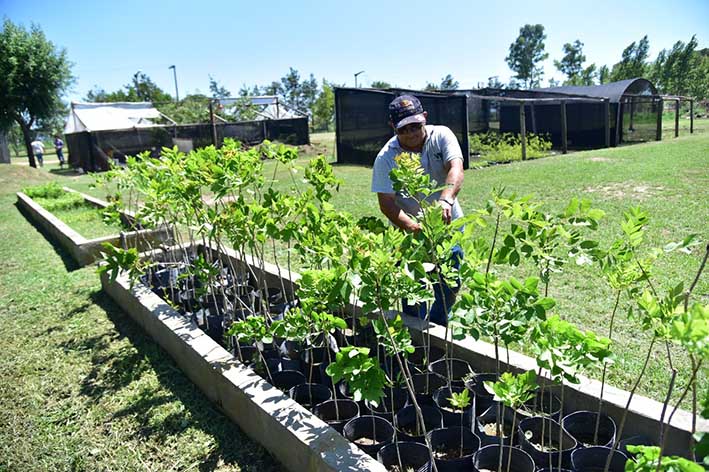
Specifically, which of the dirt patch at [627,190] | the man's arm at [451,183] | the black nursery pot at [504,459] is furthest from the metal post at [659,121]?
the black nursery pot at [504,459]

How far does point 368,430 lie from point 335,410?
269 mm

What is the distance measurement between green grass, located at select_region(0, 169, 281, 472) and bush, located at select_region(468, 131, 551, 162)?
44.6ft

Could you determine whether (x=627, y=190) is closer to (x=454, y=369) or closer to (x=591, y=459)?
(x=454, y=369)

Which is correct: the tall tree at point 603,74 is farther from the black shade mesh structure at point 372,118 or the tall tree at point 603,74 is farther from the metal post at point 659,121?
the black shade mesh structure at point 372,118

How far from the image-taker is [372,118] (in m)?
16.5

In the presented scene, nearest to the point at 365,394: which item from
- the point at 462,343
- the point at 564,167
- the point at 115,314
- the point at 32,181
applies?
the point at 462,343

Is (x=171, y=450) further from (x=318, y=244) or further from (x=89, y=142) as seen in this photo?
(x=89, y=142)

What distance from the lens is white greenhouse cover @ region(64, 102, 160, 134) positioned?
20969 mm

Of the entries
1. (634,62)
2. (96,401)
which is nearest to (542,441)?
(96,401)

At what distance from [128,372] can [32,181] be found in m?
16.9

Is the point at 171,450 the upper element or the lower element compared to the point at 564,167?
lower

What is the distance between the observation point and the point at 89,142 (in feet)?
65.7

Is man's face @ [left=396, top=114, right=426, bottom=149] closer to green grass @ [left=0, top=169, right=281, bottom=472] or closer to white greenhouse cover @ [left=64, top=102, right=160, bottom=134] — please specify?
green grass @ [left=0, top=169, right=281, bottom=472]

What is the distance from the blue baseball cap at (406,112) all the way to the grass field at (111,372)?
104 cm
